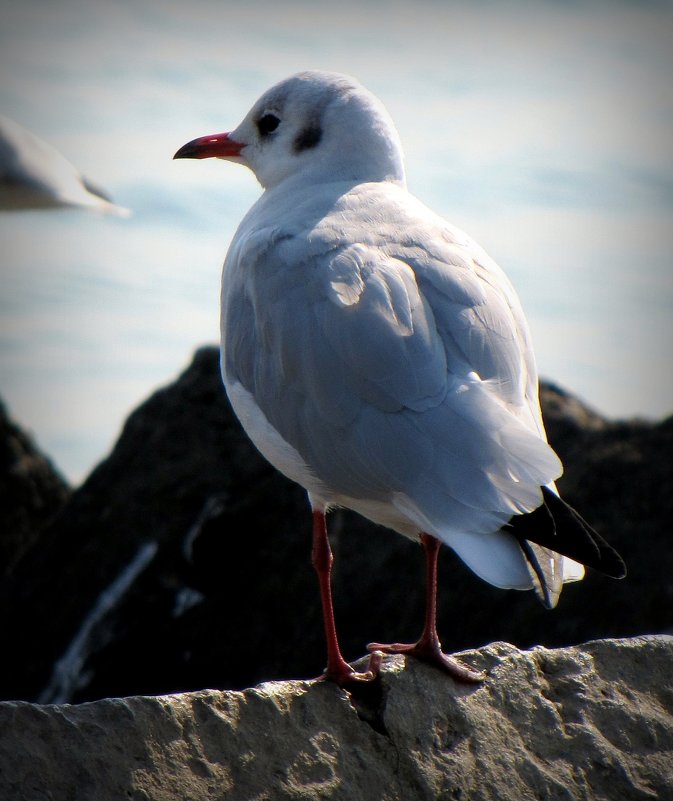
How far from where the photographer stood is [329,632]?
4.12 m

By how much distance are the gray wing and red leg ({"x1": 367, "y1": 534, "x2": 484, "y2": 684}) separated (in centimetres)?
58

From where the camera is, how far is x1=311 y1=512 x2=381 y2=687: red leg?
385 centimetres

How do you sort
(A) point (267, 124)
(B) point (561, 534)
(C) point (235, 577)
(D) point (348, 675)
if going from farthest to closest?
(C) point (235, 577), (A) point (267, 124), (D) point (348, 675), (B) point (561, 534)

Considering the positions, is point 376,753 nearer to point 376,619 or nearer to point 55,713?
point 55,713

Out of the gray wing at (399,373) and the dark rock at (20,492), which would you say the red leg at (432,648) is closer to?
the gray wing at (399,373)

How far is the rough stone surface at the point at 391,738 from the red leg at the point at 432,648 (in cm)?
4

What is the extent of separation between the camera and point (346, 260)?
152 inches

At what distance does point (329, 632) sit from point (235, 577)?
2589 millimetres

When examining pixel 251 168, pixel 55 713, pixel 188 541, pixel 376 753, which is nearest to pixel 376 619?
pixel 188 541

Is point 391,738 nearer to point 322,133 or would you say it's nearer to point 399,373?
point 399,373

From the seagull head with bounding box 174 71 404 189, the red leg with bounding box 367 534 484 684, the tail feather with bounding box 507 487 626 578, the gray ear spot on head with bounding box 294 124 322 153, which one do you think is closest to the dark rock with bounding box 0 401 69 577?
the seagull head with bounding box 174 71 404 189

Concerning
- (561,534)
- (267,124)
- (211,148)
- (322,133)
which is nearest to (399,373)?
(561,534)

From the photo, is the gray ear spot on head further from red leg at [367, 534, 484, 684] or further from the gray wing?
red leg at [367, 534, 484, 684]

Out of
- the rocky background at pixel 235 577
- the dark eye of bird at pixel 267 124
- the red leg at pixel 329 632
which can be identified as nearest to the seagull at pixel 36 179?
the rocky background at pixel 235 577
